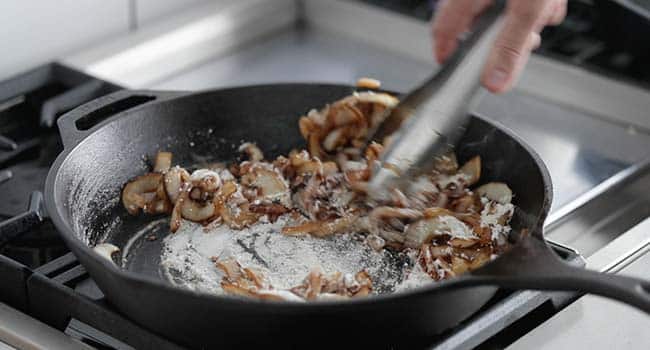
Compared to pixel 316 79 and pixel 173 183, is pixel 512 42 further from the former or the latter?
pixel 316 79

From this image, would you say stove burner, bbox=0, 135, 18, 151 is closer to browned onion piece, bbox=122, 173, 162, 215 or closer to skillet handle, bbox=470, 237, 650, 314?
browned onion piece, bbox=122, 173, 162, 215

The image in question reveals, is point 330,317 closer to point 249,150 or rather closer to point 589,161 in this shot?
point 249,150

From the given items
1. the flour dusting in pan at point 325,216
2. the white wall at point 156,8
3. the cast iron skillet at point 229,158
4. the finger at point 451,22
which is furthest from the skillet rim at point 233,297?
the white wall at point 156,8

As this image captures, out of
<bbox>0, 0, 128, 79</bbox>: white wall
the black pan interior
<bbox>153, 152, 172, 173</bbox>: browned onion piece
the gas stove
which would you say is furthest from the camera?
<bbox>0, 0, 128, 79</bbox>: white wall

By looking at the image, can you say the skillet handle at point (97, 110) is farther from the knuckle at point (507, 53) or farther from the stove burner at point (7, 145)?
the knuckle at point (507, 53)

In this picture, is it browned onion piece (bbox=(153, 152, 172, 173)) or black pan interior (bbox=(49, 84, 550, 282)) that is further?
browned onion piece (bbox=(153, 152, 172, 173))

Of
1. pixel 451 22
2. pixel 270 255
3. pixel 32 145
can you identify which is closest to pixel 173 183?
pixel 270 255

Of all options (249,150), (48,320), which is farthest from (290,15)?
(48,320)

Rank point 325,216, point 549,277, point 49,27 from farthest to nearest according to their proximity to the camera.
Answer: point 49,27 < point 325,216 < point 549,277

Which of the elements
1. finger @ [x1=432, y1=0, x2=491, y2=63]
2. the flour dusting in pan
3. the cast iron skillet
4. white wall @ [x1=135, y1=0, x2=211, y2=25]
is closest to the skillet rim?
the cast iron skillet
